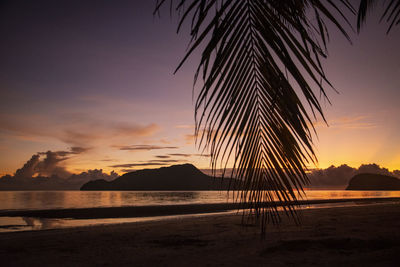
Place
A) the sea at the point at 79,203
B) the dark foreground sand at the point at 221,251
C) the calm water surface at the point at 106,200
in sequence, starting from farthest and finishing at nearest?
the calm water surface at the point at 106,200 → the sea at the point at 79,203 → the dark foreground sand at the point at 221,251

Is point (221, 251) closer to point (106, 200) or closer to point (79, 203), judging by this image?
point (79, 203)

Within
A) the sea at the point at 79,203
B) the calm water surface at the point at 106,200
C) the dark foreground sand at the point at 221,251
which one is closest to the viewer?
the dark foreground sand at the point at 221,251

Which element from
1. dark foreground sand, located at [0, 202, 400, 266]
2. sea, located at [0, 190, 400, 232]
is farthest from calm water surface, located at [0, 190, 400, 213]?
dark foreground sand, located at [0, 202, 400, 266]

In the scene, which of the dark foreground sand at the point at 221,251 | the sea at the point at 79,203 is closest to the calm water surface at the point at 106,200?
the sea at the point at 79,203

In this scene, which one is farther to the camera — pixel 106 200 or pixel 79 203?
pixel 106 200

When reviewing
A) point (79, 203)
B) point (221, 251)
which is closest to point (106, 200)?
point (79, 203)

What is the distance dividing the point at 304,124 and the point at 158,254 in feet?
16.9

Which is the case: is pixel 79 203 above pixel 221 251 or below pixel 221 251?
below

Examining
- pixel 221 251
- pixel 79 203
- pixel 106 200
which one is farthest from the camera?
pixel 106 200

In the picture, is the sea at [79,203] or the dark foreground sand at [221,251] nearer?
the dark foreground sand at [221,251]

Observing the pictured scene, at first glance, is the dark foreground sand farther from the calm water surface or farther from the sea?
the sea

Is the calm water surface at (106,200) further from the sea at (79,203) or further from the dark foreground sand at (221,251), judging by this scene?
the dark foreground sand at (221,251)

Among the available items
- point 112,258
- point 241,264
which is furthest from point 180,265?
point 112,258

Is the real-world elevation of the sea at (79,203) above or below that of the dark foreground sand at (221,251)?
below
